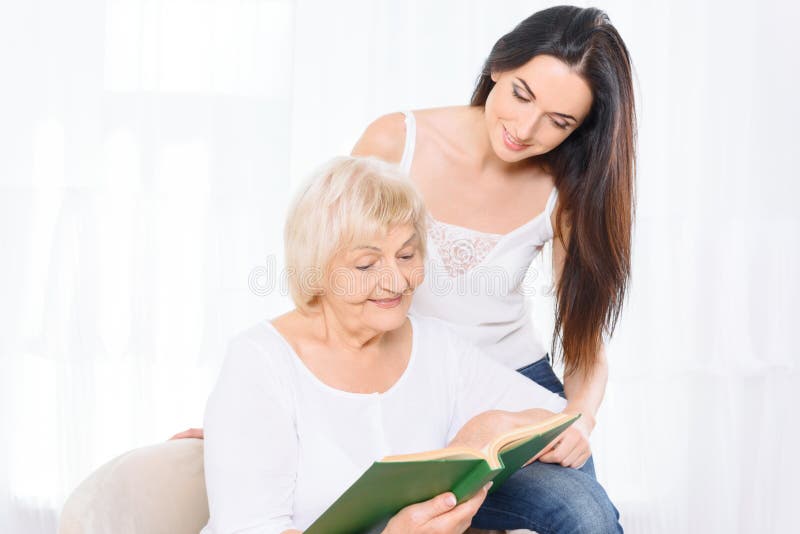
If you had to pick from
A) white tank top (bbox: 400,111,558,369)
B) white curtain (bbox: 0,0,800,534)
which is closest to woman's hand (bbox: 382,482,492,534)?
white tank top (bbox: 400,111,558,369)

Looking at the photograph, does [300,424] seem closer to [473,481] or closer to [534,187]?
[473,481]

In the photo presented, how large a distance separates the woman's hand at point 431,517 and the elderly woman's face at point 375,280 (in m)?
0.33

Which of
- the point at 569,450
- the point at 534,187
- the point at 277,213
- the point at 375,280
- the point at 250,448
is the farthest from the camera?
the point at 277,213

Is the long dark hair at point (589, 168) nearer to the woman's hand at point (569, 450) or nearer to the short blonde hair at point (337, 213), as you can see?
the woman's hand at point (569, 450)

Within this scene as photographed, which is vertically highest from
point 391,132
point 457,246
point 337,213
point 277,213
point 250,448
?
point 391,132

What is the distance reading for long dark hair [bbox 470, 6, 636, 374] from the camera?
70.1 inches

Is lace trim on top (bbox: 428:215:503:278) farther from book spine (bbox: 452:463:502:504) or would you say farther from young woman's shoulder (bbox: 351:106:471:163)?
book spine (bbox: 452:463:502:504)

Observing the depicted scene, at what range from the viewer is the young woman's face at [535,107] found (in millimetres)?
1767

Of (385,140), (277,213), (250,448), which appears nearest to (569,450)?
(250,448)

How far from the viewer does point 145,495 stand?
60.1 inches

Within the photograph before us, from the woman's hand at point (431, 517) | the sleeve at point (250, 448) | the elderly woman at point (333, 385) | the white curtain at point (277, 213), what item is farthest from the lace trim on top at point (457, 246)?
the white curtain at point (277, 213)

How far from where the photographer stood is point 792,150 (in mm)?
3098

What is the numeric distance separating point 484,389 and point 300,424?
0.39 meters

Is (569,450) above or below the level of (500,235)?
below
